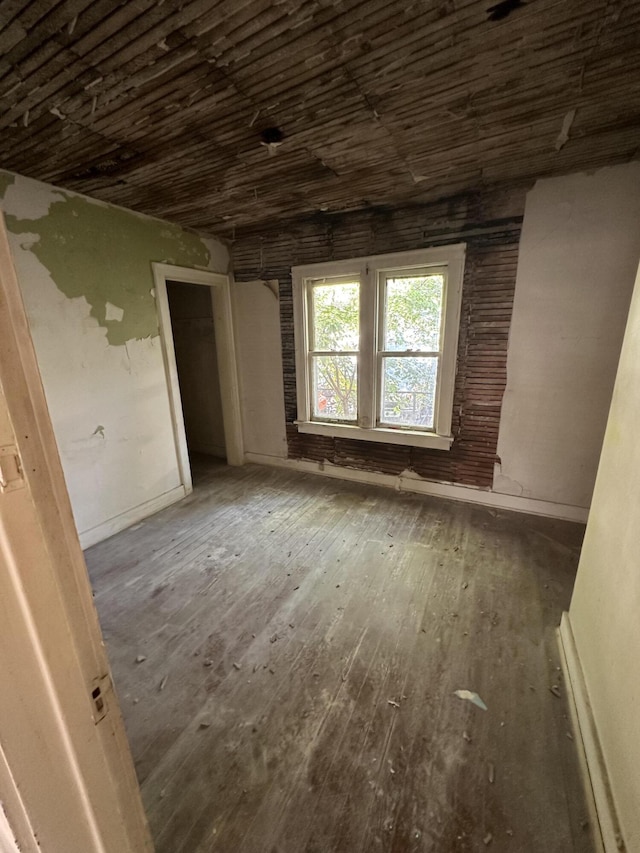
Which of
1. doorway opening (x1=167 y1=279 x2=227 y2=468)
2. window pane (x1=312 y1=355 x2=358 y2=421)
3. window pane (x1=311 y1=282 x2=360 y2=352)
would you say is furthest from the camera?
doorway opening (x1=167 y1=279 x2=227 y2=468)

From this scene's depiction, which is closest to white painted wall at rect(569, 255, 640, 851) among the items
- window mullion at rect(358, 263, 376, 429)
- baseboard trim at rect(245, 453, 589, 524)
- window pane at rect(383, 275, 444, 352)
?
baseboard trim at rect(245, 453, 589, 524)

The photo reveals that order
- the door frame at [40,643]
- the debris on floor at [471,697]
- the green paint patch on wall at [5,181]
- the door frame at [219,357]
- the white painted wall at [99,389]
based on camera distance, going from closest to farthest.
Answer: the door frame at [40,643] < the debris on floor at [471,697] < the green paint patch on wall at [5,181] < the white painted wall at [99,389] < the door frame at [219,357]

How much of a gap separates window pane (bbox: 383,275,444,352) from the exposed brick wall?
22 centimetres

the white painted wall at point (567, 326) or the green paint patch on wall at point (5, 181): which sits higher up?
→ the green paint patch on wall at point (5, 181)

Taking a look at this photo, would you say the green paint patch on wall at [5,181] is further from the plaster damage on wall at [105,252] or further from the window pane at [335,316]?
the window pane at [335,316]

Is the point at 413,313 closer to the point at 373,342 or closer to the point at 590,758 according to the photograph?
the point at 373,342

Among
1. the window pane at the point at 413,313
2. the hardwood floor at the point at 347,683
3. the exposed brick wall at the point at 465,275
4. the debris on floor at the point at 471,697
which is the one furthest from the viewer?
the window pane at the point at 413,313

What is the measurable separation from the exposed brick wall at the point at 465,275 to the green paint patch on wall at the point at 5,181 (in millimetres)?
1761

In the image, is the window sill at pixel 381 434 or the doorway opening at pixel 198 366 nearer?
the window sill at pixel 381 434

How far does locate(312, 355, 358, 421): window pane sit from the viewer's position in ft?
10.6

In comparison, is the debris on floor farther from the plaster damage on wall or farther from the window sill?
the plaster damage on wall

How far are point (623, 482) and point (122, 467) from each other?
3.05m

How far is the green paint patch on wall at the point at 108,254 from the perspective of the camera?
86.1 inches

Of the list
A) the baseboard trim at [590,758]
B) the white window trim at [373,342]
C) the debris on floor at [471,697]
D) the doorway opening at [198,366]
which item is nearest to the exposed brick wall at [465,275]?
the white window trim at [373,342]
